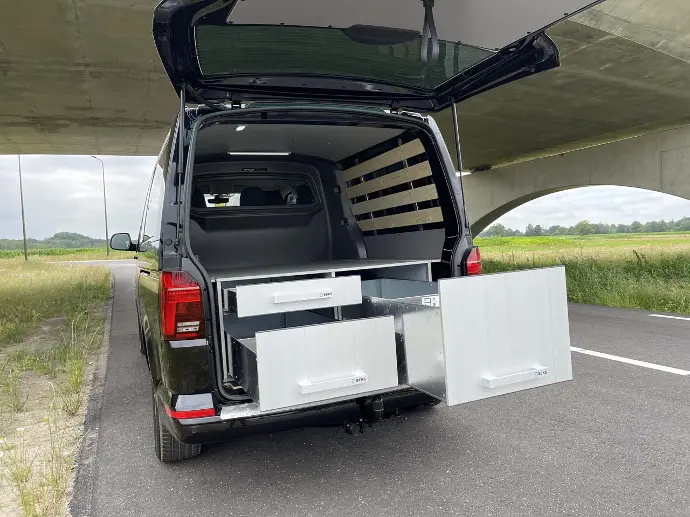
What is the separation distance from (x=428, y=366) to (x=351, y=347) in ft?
1.29

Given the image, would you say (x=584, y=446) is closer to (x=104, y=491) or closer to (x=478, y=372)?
(x=478, y=372)

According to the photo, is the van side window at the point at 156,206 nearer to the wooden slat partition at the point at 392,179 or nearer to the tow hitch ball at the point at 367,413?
the tow hitch ball at the point at 367,413

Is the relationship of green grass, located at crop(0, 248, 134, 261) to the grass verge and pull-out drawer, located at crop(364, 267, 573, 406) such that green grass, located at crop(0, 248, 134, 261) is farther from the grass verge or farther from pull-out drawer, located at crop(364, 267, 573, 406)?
pull-out drawer, located at crop(364, 267, 573, 406)

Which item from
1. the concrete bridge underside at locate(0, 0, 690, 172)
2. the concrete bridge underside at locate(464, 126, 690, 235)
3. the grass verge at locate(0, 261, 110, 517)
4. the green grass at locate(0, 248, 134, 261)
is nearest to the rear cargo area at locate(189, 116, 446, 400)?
the grass verge at locate(0, 261, 110, 517)

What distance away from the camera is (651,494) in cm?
264

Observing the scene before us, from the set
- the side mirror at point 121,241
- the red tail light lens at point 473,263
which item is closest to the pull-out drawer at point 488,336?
the red tail light lens at point 473,263

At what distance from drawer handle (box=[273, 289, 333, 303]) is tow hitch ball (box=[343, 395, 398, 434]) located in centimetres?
61

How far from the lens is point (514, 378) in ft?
8.83

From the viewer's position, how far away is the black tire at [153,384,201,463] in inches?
125

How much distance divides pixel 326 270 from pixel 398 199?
1204mm

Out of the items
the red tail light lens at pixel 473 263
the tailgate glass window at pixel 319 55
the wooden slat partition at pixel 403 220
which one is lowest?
the red tail light lens at pixel 473 263

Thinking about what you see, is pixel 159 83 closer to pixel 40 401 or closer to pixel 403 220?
pixel 40 401

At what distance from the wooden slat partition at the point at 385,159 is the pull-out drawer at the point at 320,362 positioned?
5.26ft

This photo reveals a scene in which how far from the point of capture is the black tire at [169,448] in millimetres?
3166
